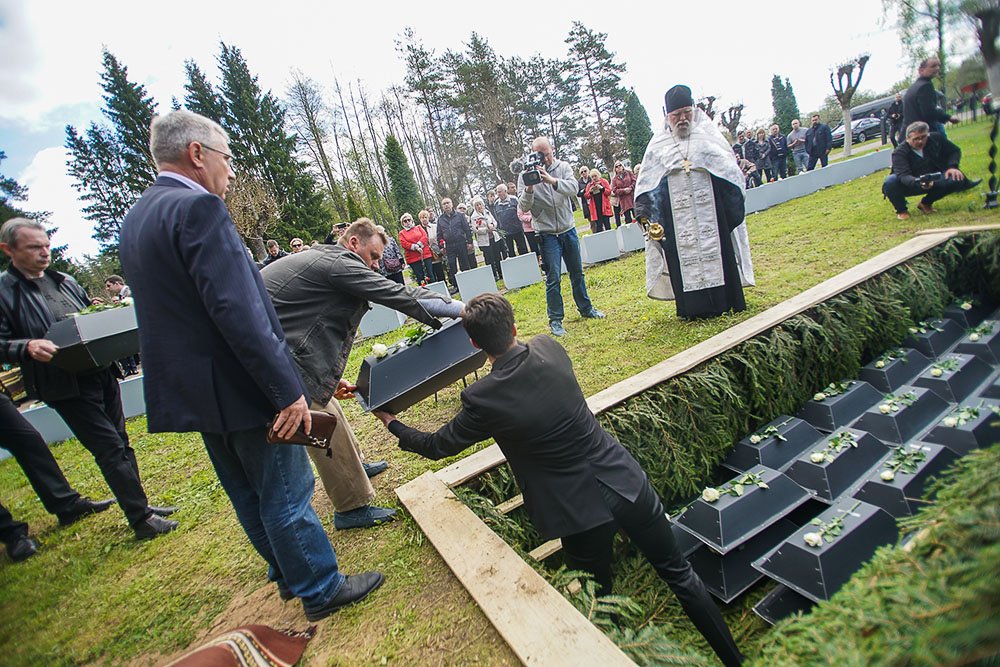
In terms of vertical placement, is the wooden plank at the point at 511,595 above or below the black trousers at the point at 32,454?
below

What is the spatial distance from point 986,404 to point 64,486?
7.06 m

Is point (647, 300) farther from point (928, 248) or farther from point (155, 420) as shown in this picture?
point (155, 420)

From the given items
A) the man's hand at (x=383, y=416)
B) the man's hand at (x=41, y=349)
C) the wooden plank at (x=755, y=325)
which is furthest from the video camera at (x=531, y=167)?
the man's hand at (x=41, y=349)

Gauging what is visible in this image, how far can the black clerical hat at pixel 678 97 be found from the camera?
4.12 m

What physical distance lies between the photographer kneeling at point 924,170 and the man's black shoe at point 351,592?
27.4 ft

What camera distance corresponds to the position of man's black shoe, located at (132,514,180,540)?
3.11 meters

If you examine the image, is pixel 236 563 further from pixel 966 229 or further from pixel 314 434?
pixel 966 229

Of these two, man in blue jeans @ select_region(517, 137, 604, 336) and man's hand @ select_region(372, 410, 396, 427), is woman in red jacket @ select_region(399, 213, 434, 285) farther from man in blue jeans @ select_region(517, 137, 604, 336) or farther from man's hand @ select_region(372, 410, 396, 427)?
man's hand @ select_region(372, 410, 396, 427)

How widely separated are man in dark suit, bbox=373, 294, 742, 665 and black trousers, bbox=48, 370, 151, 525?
2.35 meters

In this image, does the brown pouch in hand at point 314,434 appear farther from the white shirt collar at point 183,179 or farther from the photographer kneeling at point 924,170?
the photographer kneeling at point 924,170

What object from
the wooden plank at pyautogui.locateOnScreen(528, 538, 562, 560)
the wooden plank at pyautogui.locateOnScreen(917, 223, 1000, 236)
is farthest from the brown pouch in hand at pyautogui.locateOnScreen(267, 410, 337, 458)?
the wooden plank at pyautogui.locateOnScreen(917, 223, 1000, 236)

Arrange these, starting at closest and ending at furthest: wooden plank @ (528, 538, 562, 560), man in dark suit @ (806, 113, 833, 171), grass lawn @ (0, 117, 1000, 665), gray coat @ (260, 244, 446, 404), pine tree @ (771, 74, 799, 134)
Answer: grass lawn @ (0, 117, 1000, 665)
gray coat @ (260, 244, 446, 404)
wooden plank @ (528, 538, 562, 560)
man in dark suit @ (806, 113, 833, 171)
pine tree @ (771, 74, 799, 134)

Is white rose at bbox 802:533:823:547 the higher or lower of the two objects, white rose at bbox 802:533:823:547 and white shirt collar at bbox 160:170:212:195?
the lower

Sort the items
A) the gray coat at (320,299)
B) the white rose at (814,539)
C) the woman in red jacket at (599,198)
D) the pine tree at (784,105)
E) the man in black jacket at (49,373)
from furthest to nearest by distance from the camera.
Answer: the pine tree at (784,105) → the woman in red jacket at (599,198) → the man in black jacket at (49,373) → the white rose at (814,539) → the gray coat at (320,299)
